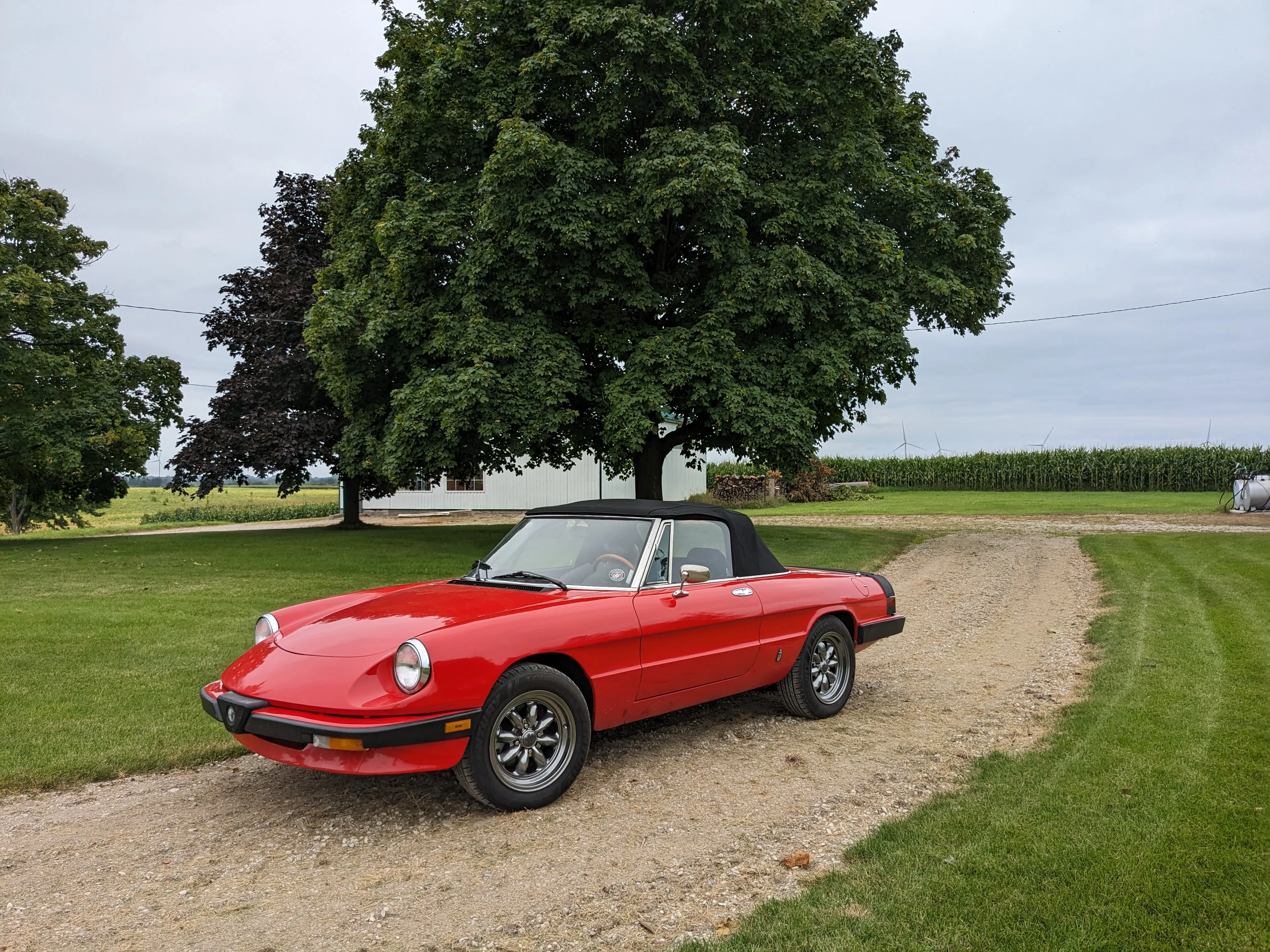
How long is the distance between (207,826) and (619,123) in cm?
1443

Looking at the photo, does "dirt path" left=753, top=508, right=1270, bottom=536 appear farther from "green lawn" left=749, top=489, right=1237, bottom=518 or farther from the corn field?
the corn field

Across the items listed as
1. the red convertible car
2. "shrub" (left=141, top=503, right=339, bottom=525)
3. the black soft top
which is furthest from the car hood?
"shrub" (left=141, top=503, right=339, bottom=525)

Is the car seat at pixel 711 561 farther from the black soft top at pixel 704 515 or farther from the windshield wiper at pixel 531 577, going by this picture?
the windshield wiper at pixel 531 577

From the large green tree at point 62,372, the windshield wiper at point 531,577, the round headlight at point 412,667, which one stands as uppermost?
the large green tree at point 62,372

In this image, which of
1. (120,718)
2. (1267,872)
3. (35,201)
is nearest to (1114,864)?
(1267,872)

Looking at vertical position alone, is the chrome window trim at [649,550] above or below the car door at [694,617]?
above

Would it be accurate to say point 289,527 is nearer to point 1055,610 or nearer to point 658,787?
point 1055,610

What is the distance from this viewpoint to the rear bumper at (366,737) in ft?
13.2

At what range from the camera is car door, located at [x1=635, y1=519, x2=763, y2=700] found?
518 cm

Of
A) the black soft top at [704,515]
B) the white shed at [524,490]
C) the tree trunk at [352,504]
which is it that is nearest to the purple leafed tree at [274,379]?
the tree trunk at [352,504]

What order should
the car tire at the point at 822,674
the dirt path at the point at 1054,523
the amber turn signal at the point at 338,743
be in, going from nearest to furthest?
the amber turn signal at the point at 338,743 < the car tire at the point at 822,674 < the dirt path at the point at 1054,523

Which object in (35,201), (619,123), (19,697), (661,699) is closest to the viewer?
(661,699)

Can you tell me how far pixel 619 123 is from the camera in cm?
1619

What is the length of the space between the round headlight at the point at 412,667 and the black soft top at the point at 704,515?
6.05 feet
